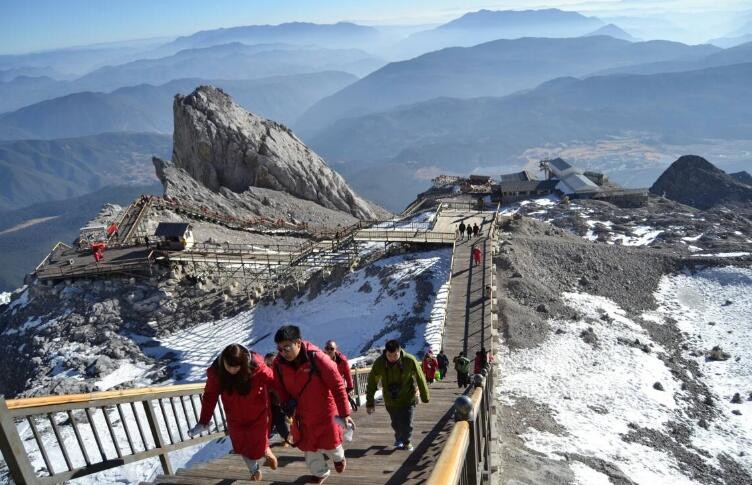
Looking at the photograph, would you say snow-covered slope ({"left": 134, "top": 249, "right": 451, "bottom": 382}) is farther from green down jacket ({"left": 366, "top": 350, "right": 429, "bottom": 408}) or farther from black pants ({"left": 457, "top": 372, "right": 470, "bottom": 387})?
green down jacket ({"left": 366, "top": 350, "right": 429, "bottom": 408})

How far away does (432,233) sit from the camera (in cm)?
2866

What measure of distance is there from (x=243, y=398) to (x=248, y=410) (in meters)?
0.20

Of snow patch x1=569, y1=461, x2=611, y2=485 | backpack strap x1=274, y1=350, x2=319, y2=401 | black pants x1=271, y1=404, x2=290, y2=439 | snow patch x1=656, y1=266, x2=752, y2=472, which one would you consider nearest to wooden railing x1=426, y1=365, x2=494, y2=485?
backpack strap x1=274, y1=350, x2=319, y2=401

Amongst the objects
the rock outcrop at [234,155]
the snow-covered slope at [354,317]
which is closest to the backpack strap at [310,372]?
the snow-covered slope at [354,317]

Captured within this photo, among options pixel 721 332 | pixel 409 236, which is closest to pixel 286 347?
pixel 409 236

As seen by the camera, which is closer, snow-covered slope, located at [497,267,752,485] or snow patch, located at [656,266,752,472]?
snow-covered slope, located at [497,267,752,485]

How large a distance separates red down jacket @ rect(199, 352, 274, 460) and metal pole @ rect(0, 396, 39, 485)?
1.88 m

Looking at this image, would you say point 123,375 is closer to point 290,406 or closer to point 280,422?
point 280,422

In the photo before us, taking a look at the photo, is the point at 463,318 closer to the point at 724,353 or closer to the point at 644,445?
the point at 644,445

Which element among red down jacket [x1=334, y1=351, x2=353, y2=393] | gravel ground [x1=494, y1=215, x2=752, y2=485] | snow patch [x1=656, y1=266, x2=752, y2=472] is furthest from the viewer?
snow patch [x1=656, y1=266, x2=752, y2=472]

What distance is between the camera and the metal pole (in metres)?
5.17

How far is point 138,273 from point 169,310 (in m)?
3.51

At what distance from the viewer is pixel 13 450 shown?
17.3ft

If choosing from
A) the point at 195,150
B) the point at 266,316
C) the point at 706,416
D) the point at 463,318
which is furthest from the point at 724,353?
the point at 195,150
